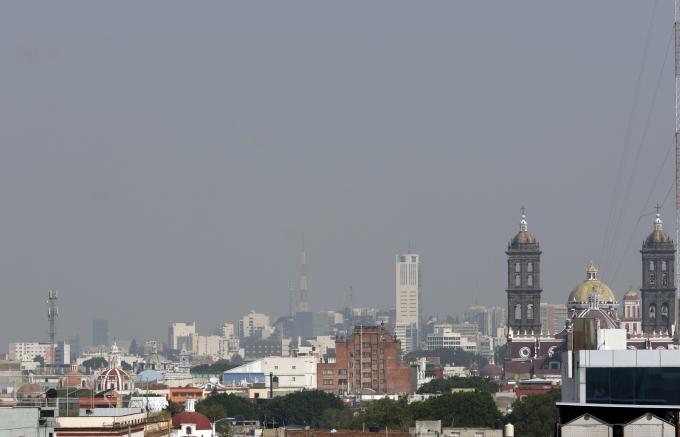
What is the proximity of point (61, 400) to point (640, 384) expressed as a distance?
4057 cm

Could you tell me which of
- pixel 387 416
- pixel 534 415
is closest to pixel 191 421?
pixel 387 416

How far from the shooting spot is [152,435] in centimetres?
9956

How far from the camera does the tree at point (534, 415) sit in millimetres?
162450

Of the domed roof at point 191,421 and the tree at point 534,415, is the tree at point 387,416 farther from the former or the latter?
the domed roof at point 191,421

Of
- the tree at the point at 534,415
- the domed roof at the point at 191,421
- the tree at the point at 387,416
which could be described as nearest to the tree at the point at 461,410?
the tree at the point at 387,416

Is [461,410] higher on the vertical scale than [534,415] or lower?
higher

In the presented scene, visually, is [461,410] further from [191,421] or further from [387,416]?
[191,421]

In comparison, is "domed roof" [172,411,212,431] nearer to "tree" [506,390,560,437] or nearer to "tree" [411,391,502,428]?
"tree" [506,390,560,437]

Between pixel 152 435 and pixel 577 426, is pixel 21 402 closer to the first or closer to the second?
pixel 152 435

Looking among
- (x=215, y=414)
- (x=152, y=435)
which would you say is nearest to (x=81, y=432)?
(x=152, y=435)

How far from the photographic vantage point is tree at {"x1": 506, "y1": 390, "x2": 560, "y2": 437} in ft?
533

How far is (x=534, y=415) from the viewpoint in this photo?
174500mm

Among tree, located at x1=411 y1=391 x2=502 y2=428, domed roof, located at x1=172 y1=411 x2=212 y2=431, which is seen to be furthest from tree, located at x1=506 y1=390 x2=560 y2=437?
domed roof, located at x1=172 y1=411 x2=212 y2=431

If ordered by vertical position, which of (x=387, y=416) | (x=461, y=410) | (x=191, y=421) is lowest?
(x=191, y=421)
